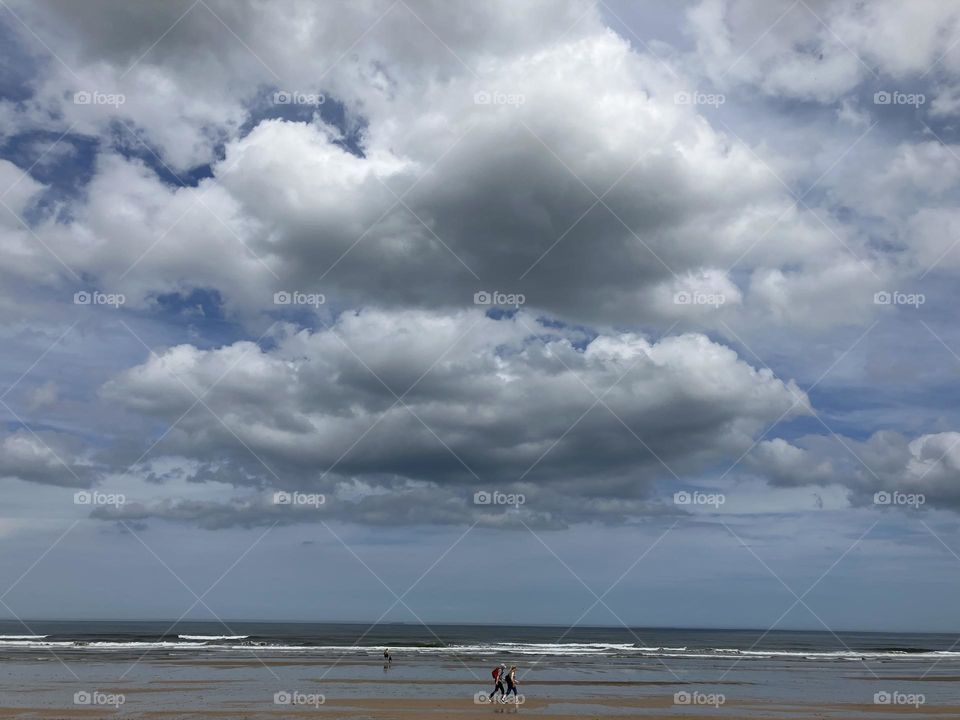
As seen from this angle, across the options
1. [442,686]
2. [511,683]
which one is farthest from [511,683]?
[442,686]

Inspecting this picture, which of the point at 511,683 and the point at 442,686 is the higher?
the point at 442,686

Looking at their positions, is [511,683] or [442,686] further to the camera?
[442,686]

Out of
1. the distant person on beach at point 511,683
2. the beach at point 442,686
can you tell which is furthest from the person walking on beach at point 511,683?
the beach at point 442,686

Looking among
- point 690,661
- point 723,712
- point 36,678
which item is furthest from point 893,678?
point 36,678

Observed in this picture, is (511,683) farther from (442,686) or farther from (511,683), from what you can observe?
(442,686)

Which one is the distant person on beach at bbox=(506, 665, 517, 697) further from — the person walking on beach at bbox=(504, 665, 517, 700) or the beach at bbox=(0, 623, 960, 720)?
the beach at bbox=(0, 623, 960, 720)

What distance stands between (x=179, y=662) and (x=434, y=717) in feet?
109

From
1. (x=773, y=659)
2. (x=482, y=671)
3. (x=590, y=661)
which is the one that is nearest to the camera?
(x=482, y=671)

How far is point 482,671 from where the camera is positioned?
5047 cm

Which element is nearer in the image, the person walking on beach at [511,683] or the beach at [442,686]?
the beach at [442,686]

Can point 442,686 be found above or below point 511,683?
above

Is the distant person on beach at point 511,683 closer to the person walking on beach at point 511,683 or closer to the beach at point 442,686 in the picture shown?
the person walking on beach at point 511,683

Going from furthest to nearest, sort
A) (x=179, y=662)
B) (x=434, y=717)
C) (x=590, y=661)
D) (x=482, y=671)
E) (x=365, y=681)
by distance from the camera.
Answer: (x=590, y=661) < (x=179, y=662) < (x=482, y=671) < (x=365, y=681) < (x=434, y=717)

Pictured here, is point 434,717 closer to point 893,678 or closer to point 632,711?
point 632,711
